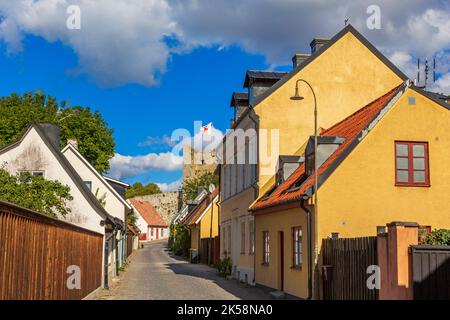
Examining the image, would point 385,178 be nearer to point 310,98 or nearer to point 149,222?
point 310,98

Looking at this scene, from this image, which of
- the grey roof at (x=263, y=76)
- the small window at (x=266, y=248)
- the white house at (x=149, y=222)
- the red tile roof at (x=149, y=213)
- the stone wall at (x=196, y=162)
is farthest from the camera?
the stone wall at (x=196, y=162)

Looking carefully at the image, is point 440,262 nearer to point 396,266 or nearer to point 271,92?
point 396,266

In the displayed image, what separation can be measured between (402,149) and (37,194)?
1303cm

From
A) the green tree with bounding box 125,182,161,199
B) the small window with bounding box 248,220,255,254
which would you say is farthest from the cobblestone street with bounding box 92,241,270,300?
the green tree with bounding box 125,182,161,199

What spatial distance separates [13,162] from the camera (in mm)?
23516

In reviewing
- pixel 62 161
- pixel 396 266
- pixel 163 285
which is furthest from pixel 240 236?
pixel 396 266

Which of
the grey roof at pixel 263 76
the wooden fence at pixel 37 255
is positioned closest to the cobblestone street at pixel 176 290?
the wooden fence at pixel 37 255

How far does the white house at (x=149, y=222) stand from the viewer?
96062mm

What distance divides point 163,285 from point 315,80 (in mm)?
10199

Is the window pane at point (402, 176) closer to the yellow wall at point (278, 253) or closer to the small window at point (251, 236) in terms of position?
the yellow wall at point (278, 253)

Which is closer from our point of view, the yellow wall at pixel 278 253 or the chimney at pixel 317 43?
the yellow wall at pixel 278 253

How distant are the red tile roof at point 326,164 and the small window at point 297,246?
0.98 meters

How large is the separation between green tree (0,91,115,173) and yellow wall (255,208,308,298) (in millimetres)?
26222

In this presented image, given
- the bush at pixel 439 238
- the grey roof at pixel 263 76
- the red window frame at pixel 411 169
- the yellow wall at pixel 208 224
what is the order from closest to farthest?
1. the bush at pixel 439 238
2. the red window frame at pixel 411 169
3. the grey roof at pixel 263 76
4. the yellow wall at pixel 208 224
